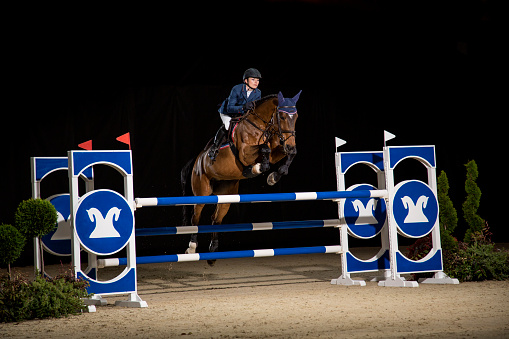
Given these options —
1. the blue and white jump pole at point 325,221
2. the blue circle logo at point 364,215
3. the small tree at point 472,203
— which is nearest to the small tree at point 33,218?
the blue and white jump pole at point 325,221

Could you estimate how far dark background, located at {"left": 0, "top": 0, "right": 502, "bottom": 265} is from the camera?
6.98 m

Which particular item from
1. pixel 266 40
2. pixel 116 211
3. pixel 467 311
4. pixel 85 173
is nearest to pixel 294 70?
pixel 266 40

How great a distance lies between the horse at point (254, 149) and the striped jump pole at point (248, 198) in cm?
16

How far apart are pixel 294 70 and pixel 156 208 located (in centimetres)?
233

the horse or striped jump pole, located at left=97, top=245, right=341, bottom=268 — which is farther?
the horse

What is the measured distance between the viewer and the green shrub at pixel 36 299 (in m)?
3.78

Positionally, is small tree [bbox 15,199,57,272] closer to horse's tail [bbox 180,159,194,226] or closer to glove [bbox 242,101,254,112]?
glove [bbox 242,101,254,112]

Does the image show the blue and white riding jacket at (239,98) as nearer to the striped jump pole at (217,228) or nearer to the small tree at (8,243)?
the striped jump pole at (217,228)

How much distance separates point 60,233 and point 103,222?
652mm

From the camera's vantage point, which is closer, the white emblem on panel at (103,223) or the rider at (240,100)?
the white emblem on panel at (103,223)

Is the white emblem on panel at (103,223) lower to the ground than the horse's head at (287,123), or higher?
lower

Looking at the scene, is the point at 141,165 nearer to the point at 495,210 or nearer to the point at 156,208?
the point at 156,208

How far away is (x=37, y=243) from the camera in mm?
4594

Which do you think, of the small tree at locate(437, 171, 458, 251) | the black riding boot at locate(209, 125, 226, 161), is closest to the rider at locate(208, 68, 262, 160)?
the black riding boot at locate(209, 125, 226, 161)
